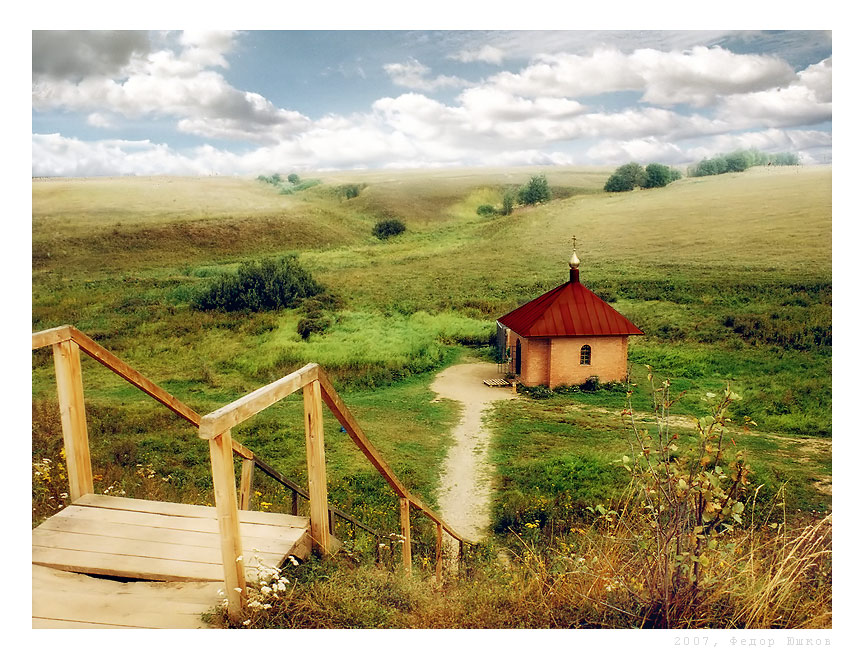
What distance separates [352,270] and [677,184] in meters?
4.13

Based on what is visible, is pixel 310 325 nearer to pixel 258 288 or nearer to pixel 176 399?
pixel 258 288

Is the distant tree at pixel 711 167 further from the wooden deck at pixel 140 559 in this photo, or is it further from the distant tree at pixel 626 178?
the wooden deck at pixel 140 559

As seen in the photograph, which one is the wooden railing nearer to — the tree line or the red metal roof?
the red metal roof

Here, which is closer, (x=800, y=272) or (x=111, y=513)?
(x=111, y=513)

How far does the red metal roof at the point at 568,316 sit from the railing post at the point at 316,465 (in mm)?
5965

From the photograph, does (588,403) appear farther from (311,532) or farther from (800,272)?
(311,532)

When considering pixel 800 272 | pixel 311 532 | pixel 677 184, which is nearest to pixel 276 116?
pixel 677 184

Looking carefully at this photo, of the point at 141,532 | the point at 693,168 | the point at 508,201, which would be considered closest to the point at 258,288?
the point at 508,201

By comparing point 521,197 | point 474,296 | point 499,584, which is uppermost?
point 521,197

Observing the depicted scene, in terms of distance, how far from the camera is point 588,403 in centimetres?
852

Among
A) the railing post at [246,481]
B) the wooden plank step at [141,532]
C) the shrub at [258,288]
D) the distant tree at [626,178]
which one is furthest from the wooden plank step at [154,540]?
the distant tree at [626,178]

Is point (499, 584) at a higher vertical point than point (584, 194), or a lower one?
lower

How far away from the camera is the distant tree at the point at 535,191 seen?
7855 millimetres
